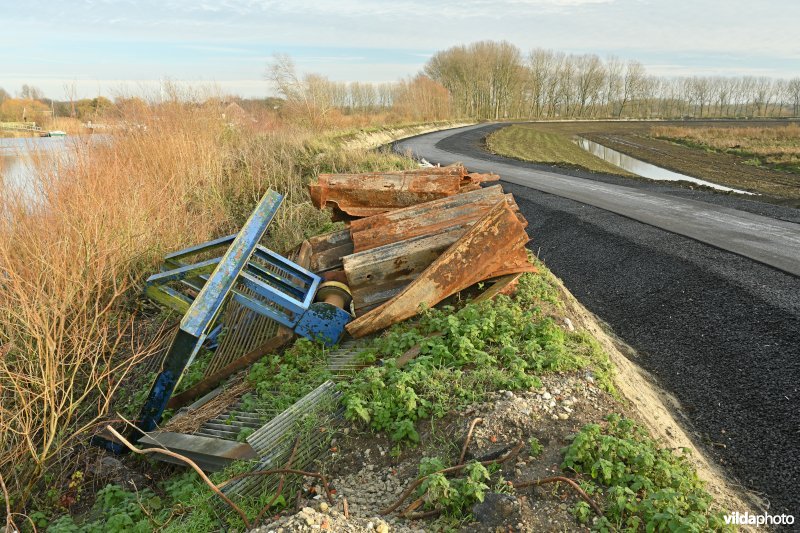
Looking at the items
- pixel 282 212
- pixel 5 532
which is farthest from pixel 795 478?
pixel 282 212

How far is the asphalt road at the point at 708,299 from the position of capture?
Answer: 418 cm

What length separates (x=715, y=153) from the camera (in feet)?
103

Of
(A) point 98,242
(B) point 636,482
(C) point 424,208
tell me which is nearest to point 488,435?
(B) point 636,482

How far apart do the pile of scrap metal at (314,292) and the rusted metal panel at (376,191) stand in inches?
0.5

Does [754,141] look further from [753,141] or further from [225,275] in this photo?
[225,275]

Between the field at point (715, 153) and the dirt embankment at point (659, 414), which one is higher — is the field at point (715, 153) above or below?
above

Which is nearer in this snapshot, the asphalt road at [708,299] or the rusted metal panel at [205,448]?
the rusted metal panel at [205,448]

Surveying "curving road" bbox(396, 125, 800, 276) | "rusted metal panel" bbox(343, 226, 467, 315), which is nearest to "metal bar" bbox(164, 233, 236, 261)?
"rusted metal panel" bbox(343, 226, 467, 315)

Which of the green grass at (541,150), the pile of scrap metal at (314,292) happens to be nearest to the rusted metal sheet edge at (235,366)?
the pile of scrap metal at (314,292)

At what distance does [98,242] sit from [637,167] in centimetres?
2734

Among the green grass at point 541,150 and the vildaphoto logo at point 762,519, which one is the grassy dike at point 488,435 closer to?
the vildaphoto logo at point 762,519

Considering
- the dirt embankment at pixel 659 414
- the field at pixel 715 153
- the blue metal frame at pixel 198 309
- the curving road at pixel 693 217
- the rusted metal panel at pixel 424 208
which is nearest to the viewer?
the dirt embankment at pixel 659 414

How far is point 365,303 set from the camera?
513 centimetres

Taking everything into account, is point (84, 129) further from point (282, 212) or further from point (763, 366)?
point (763, 366)
